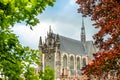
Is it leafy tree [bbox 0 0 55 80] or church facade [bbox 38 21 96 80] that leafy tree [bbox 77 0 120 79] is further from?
church facade [bbox 38 21 96 80]

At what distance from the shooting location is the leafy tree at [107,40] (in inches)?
→ 496

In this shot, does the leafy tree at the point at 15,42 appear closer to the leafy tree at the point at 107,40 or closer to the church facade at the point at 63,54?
the leafy tree at the point at 107,40

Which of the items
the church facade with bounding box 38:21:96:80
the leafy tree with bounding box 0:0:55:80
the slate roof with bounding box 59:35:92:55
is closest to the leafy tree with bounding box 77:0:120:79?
the leafy tree with bounding box 0:0:55:80

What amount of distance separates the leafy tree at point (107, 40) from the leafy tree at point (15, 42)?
11.1 feet

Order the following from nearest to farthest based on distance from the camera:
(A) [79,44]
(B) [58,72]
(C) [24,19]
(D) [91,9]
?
(C) [24,19]
(D) [91,9]
(B) [58,72]
(A) [79,44]

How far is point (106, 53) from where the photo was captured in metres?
12.7

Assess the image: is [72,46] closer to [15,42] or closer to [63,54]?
[63,54]

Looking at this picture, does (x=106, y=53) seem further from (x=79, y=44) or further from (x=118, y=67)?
(x=79, y=44)

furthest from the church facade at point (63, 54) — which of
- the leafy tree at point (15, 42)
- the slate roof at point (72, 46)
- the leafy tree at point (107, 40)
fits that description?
the leafy tree at point (15, 42)

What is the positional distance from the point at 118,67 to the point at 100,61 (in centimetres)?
73

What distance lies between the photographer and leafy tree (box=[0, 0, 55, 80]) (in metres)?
9.12

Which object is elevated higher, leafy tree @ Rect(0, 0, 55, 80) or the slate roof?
the slate roof

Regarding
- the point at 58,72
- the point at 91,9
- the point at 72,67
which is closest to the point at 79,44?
the point at 72,67

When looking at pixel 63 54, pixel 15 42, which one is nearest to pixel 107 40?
pixel 15 42
